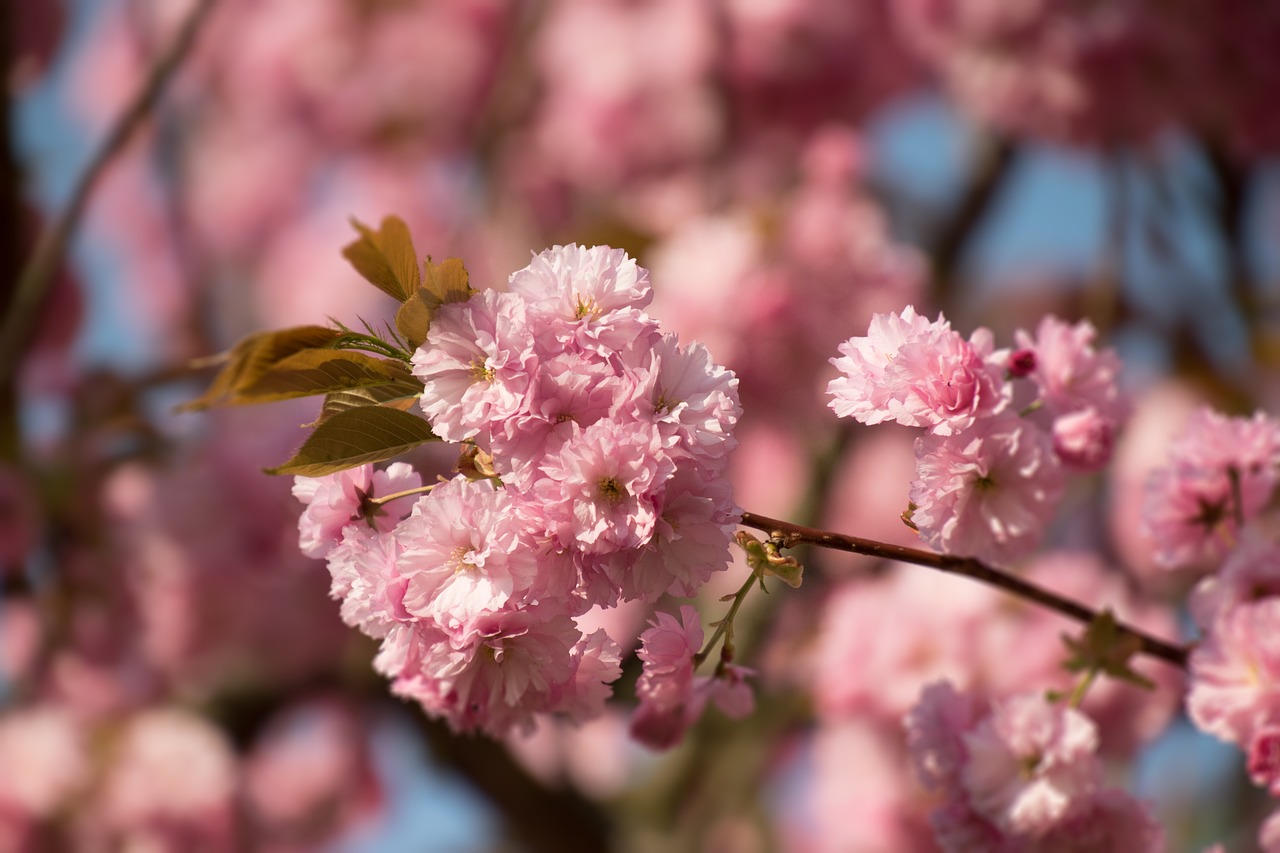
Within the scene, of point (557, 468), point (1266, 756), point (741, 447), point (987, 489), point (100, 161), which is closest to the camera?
point (557, 468)

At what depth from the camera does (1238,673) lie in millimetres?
826

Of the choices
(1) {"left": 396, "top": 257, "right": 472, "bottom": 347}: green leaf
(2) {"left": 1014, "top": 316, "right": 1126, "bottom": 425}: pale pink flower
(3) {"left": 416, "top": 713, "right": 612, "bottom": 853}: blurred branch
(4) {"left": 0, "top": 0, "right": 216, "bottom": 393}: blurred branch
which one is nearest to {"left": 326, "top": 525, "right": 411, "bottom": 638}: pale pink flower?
(1) {"left": 396, "top": 257, "right": 472, "bottom": 347}: green leaf

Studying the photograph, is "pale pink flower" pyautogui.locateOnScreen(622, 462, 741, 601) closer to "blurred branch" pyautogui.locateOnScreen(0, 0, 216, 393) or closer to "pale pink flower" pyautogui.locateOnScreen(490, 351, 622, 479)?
"pale pink flower" pyautogui.locateOnScreen(490, 351, 622, 479)

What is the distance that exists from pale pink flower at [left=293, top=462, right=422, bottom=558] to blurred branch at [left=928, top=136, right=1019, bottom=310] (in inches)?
68.4

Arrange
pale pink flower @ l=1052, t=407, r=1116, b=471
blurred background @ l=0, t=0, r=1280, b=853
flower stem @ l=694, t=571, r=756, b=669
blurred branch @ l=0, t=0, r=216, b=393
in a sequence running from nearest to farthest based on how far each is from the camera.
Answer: flower stem @ l=694, t=571, r=756, b=669, pale pink flower @ l=1052, t=407, r=1116, b=471, blurred branch @ l=0, t=0, r=216, b=393, blurred background @ l=0, t=0, r=1280, b=853

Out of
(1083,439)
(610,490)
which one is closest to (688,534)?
(610,490)

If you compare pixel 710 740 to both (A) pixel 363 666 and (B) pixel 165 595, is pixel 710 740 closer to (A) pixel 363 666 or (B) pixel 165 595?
(A) pixel 363 666

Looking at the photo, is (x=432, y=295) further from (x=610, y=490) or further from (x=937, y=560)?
(x=937, y=560)

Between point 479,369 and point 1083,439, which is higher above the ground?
point 479,369

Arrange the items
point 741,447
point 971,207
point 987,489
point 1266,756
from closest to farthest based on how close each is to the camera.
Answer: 1. point 987,489
2. point 1266,756
3. point 741,447
4. point 971,207

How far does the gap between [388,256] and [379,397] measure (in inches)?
2.8

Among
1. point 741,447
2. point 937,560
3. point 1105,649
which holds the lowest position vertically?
point 741,447

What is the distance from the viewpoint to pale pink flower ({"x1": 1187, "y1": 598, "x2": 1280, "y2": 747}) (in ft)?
2.64

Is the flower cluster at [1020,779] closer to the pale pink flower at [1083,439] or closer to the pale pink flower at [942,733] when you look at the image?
the pale pink flower at [942,733]
